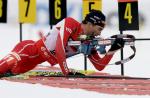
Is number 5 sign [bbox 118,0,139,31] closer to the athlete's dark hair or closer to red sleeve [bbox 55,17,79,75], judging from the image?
the athlete's dark hair

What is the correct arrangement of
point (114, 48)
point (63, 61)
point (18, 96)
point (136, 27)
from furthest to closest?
point (136, 27)
point (114, 48)
point (63, 61)
point (18, 96)

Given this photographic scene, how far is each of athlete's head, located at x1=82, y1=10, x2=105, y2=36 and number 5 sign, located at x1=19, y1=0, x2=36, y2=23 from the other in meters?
1.93

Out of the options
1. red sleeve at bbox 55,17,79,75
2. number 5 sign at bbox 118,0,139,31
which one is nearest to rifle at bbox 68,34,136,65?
red sleeve at bbox 55,17,79,75

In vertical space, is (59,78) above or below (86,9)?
below

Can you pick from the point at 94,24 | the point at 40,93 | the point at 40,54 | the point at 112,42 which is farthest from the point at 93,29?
the point at 40,93

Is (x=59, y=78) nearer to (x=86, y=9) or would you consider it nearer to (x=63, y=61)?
(x=63, y=61)

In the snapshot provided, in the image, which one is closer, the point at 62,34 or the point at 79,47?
the point at 62,34

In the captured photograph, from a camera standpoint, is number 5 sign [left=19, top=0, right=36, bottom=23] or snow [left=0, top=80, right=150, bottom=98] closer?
snow [left=0, top=80, right=150, bottom=98]

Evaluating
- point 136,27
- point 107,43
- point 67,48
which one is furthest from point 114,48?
point 136,27

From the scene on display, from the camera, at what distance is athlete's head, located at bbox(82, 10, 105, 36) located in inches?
201

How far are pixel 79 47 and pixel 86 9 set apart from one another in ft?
5.45

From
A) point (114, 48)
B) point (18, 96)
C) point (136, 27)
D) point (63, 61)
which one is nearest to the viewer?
point (18, 96)

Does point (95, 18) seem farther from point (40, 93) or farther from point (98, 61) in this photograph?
point (40, 93)

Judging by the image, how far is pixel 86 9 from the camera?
→ 696 cm
